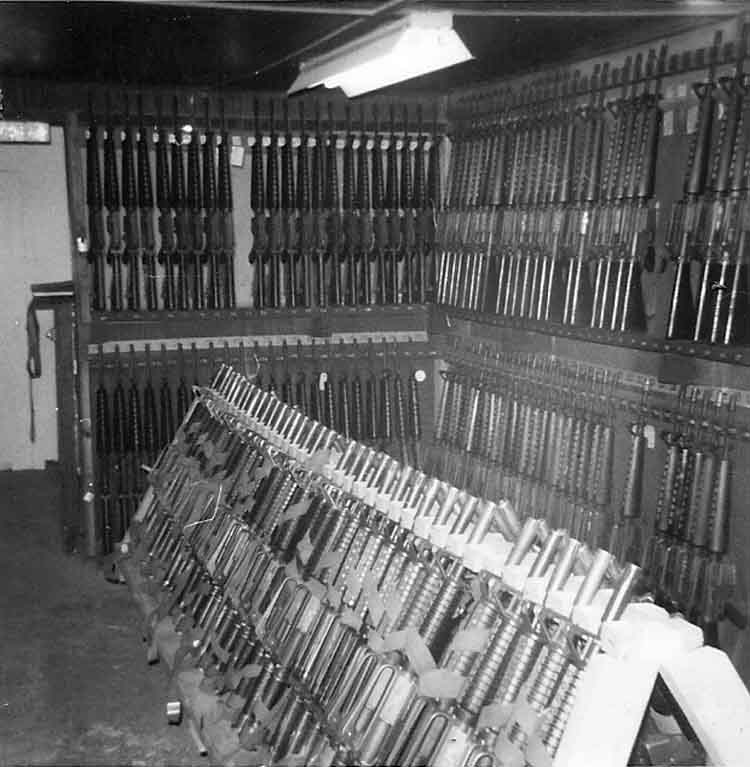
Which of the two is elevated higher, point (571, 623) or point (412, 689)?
point (571, 623)

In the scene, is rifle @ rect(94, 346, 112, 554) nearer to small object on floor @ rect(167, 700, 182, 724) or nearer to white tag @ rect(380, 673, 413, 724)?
small object on floor @ rect(167, 700, 182, 724)

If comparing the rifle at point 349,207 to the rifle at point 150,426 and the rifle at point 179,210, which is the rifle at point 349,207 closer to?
the rifle at point 179,210

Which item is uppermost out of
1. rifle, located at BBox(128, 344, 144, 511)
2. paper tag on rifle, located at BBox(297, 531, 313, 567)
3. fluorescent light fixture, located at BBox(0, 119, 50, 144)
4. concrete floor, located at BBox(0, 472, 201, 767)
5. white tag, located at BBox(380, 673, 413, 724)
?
fluorescent light fixture, located at BBox(0, 119, 50, 144)

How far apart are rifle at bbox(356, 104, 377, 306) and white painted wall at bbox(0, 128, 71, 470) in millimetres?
3590

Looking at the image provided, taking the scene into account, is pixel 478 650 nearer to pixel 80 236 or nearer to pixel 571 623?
pixel 571 623

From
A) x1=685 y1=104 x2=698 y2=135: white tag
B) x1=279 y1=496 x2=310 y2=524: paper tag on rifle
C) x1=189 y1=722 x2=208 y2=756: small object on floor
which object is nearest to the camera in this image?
x1=279 y1=496 x2=310 y2=524: paper tag on rifle

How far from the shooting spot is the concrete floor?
4.43 meters

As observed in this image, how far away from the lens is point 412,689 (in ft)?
8.93

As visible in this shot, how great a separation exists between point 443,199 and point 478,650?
5.20m

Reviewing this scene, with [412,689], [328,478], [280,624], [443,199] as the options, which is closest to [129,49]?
[443,199]

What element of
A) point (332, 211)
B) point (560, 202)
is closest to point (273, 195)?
point (332, 211)

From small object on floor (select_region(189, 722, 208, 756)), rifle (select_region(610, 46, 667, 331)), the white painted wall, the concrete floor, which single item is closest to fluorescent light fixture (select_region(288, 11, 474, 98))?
rifle (select_region(610, 46, 667, 331))

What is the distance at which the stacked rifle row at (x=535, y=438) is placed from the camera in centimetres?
548

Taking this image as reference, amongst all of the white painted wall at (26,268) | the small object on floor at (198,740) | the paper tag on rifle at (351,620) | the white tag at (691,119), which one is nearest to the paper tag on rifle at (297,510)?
the paper tag on rifle at (351,620)
